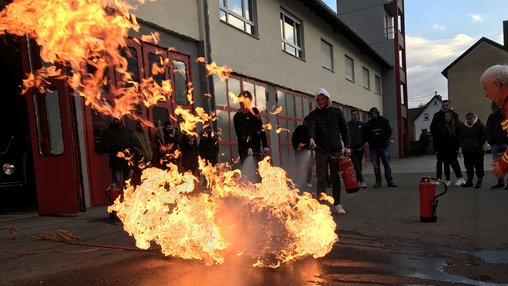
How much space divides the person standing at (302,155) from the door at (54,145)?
5181 millimetres

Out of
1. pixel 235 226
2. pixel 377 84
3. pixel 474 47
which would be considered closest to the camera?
pixel 235 226

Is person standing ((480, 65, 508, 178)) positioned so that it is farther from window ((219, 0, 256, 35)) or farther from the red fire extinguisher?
window ((219, 0, 256, 35))

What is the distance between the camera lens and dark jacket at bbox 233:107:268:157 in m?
7.02

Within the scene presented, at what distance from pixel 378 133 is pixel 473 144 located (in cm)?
215

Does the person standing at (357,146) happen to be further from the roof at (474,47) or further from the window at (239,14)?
the roof at (474,47)

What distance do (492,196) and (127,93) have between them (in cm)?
790

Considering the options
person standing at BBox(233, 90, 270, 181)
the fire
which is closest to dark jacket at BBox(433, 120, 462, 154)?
person standing at BBox(233, 90, 270, 181)

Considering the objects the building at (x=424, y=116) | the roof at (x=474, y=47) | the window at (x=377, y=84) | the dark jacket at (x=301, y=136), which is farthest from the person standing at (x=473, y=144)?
the building at (x=424, y=116)

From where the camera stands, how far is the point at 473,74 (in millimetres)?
43656

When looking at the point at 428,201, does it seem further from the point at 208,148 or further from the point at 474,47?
the point at 474,47

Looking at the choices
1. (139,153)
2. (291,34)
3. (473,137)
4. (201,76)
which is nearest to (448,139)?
(473,137)

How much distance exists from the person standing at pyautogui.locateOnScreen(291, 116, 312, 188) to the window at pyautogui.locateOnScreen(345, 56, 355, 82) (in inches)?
481

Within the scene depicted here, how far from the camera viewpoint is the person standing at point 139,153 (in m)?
7.34

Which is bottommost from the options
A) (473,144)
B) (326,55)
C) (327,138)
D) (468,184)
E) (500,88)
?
(468,184)
